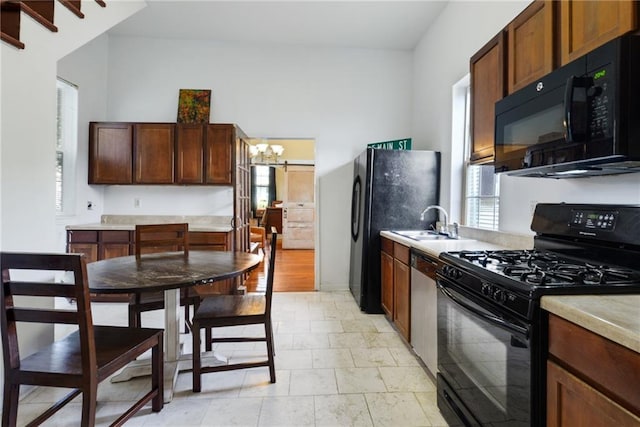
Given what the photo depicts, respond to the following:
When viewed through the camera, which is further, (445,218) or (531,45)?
(445,218)

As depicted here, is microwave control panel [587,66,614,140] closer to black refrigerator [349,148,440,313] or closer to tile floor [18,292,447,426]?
tile floor [18,292,447,426]

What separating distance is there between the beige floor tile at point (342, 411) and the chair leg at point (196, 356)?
730 millimetres

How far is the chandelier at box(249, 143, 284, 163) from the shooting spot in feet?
23.5

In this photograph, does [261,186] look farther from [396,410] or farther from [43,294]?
[43,294]

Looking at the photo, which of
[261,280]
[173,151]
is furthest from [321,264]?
[173,151]

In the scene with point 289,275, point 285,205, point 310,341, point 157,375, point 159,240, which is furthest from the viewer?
point 285,205

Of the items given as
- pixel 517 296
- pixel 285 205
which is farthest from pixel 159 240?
pixel 285 205

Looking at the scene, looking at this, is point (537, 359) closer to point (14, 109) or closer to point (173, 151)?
point (14, 109)

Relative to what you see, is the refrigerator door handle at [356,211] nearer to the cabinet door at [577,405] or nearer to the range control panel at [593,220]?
the range control panel at [593,220]

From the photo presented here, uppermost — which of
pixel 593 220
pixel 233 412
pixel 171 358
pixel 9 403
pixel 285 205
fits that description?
pixel 285 205

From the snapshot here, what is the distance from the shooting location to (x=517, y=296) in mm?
1134

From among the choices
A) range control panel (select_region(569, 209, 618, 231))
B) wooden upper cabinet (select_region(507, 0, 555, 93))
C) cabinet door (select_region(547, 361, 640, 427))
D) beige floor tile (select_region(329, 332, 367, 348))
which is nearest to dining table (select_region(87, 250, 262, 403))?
beige floor tile (select_region(329, 332, 367, 348))

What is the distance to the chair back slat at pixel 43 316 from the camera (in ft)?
4.56

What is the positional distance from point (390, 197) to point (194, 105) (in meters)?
2.70
